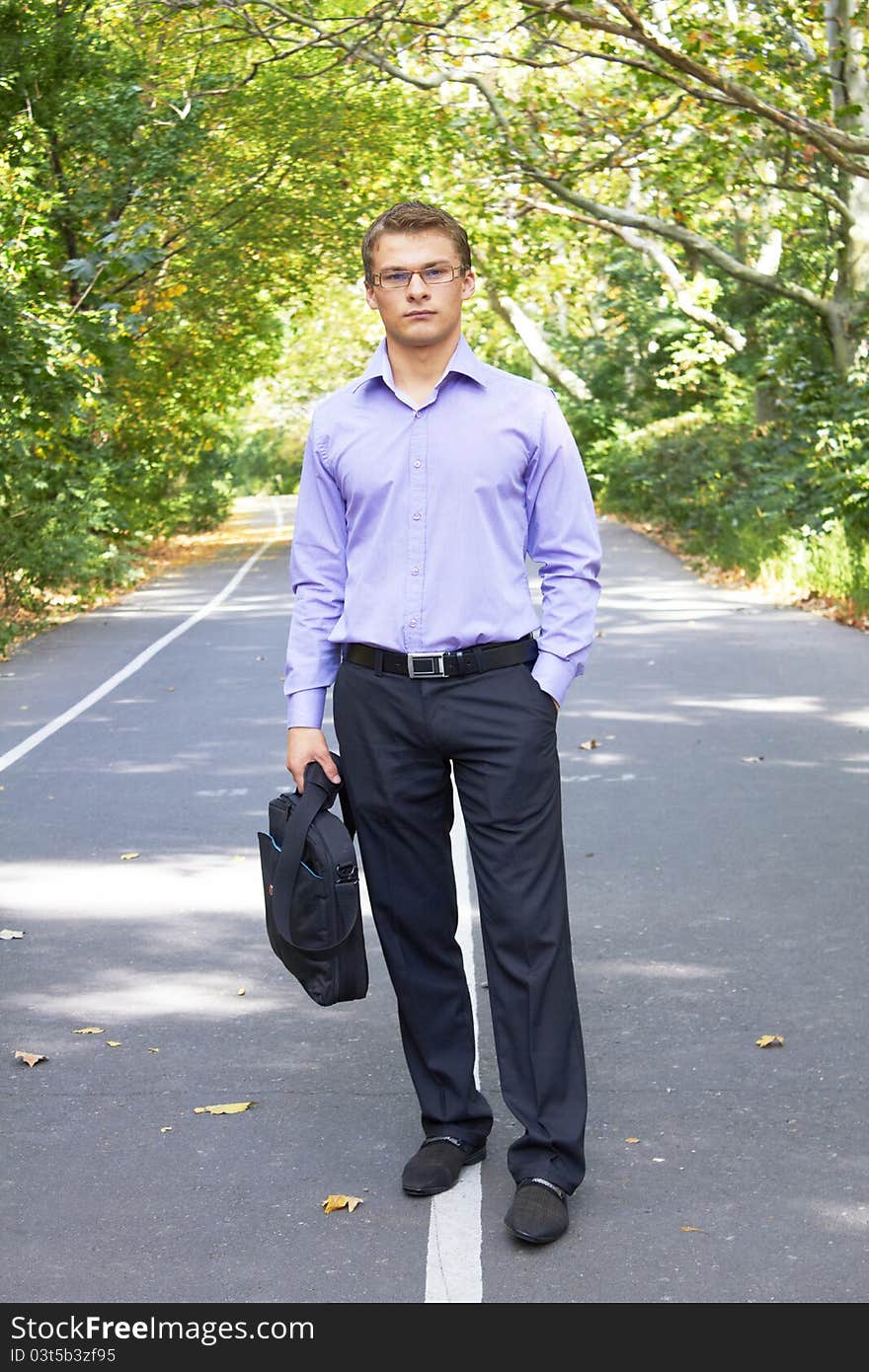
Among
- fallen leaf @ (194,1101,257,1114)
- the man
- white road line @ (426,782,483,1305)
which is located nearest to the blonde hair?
the man

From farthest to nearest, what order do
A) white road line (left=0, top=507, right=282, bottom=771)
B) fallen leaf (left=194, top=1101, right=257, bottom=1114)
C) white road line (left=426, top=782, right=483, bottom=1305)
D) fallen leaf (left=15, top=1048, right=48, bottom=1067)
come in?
white road line (left=0, top=507, right=282, bottom=771) < fallen leaf (left=15, top=1048, right=48, bottom=1067) < fallen leaf (left=194, top=1101, right=257, bottom=1114) < white road line (left=426, top=782, right=483, bottom=1305)

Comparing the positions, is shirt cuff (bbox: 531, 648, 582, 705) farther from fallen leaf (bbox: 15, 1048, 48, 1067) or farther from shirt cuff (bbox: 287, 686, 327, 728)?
fallen leaf (bbox: 15, 1048, 48, 1067)

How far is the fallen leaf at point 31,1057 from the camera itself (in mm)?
5738

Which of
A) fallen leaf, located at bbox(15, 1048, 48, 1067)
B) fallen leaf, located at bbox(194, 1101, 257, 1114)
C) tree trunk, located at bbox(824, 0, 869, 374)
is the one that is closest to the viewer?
fallen leaf, located at bbox(194, 1101, 257, 1114)

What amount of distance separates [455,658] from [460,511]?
1.08 feet

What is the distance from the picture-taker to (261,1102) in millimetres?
5375

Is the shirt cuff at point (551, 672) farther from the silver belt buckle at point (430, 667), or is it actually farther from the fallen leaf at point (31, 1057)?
the fallen leaf at point (31, 1057)

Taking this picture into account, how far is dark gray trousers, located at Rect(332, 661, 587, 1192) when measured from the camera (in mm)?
4328

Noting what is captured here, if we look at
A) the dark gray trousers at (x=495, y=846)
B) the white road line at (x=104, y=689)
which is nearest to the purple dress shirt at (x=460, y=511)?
the dark gray trousers at (x=495, y=846)

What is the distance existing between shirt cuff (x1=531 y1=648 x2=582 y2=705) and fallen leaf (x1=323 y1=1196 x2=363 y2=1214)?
1.33 metres

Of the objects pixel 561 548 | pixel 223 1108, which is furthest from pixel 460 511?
pixel 223 1108

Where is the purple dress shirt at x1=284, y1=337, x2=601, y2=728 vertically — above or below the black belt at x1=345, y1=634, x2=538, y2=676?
above

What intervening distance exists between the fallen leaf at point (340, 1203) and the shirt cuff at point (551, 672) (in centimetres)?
133

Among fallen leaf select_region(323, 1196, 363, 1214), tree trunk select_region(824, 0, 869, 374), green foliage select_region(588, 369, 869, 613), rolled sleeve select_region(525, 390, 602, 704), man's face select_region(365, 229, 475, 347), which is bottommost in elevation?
fallen leaf select_region(323, 1196, 363, 1214)
